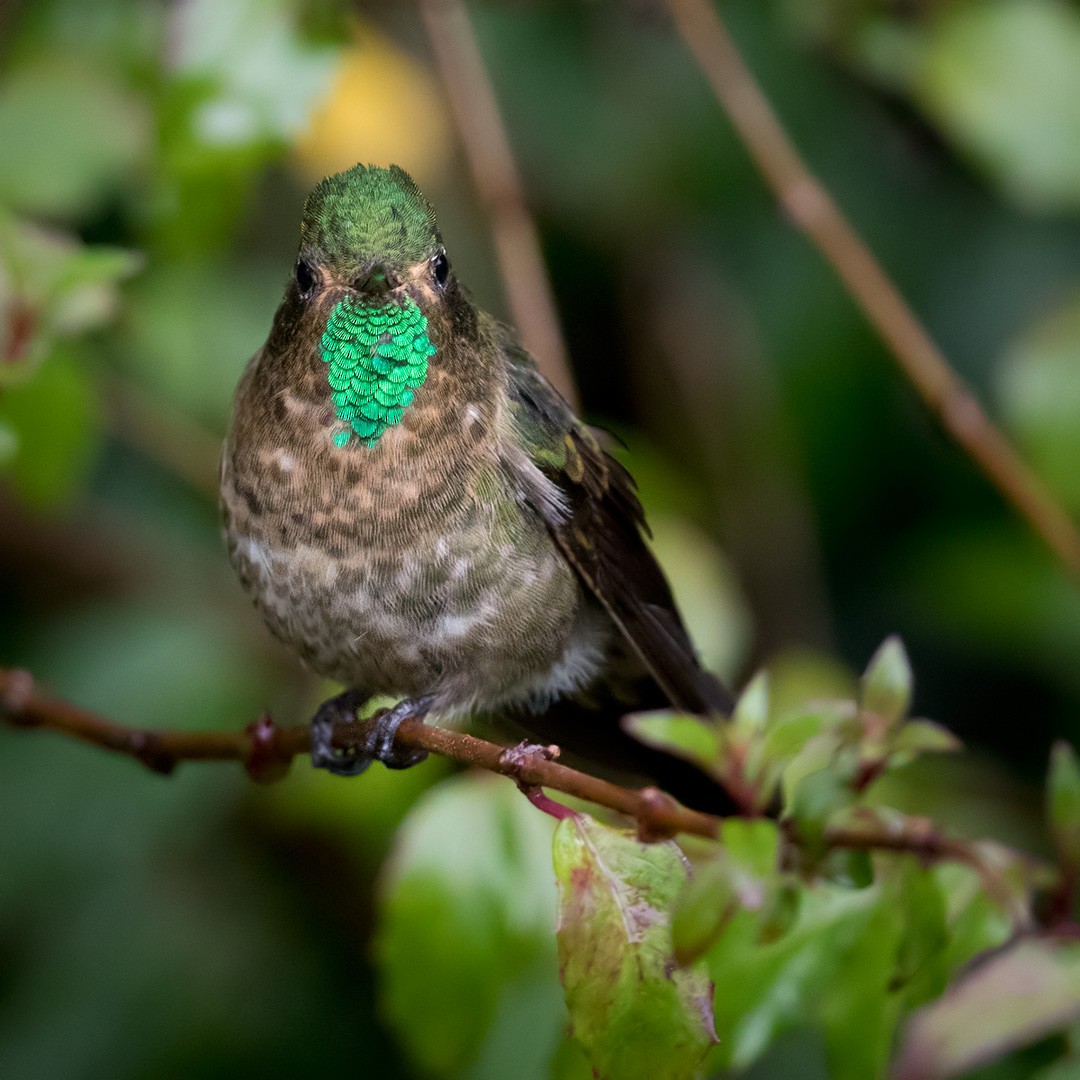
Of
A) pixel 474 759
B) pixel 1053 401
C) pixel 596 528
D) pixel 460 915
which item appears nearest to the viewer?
pixel 474 759

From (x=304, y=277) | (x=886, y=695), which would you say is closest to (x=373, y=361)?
(x=304, y=277)

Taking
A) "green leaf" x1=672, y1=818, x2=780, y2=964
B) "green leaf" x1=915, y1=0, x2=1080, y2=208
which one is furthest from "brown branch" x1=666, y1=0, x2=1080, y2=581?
"green leaf" x1=672, y1=818, x2=780, y2=964

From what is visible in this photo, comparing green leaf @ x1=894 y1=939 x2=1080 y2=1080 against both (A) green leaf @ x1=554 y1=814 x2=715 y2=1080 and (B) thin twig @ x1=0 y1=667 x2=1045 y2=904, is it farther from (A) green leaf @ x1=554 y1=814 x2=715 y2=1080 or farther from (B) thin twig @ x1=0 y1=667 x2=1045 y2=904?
(A) green leaf @ x1=554 y1=814 x2=715 y2=1080

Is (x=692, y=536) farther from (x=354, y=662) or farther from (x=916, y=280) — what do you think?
(x=916, y=280)

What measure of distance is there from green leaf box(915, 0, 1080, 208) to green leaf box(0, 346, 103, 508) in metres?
1.61

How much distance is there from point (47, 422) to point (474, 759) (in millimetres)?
1082

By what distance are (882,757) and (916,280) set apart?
98.1 inches

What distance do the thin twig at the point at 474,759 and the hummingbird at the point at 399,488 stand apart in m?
0.35

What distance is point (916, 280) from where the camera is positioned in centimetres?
389

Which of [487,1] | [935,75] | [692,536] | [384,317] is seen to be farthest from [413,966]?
[487,1]

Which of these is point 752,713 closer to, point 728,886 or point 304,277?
point 728,886

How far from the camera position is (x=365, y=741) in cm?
217

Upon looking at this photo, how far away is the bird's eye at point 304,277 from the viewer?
7.01 feet

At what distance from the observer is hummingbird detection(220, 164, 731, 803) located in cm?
213
